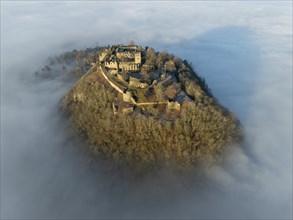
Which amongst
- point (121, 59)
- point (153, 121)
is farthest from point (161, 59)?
point (153, 121)

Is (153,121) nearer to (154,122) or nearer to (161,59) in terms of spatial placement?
(154,122)

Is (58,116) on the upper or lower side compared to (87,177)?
upper

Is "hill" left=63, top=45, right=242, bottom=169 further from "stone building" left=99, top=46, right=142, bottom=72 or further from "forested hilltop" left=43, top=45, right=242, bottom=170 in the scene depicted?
"stone building" left=99, top=46, right=142, bottom=72

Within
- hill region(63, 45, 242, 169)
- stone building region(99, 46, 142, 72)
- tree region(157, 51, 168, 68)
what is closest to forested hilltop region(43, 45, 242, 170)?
hill region(63, 45, 242, 169)

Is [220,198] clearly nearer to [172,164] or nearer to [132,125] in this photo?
[172,164]

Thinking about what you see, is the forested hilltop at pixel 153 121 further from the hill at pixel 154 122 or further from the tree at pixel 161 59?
the tree at pixel 161 59

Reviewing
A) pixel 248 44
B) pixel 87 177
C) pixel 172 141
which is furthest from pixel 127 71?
pixel 248 44

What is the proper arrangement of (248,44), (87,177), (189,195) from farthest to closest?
(248,44) < (87,177) < (189,195)

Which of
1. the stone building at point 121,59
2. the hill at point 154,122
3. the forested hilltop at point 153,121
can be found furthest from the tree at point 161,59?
the hill at point 154,122
